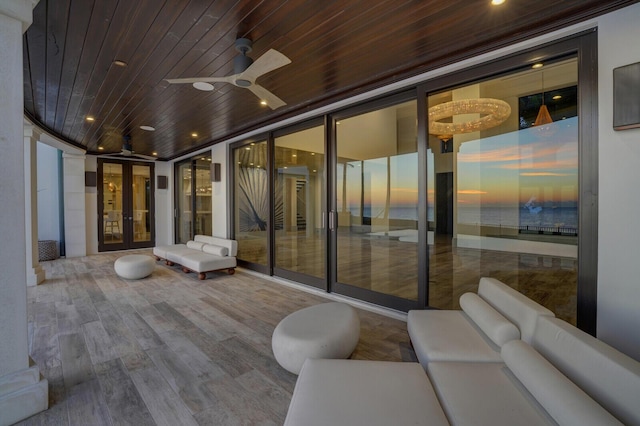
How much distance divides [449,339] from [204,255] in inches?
206

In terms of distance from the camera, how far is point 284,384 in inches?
88.0

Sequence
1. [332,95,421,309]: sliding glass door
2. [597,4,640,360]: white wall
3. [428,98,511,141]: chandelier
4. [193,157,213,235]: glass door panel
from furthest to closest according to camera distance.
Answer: [193,157,213,235]: glass door panel
[332,95,421,309]: sliding glass door
[428,98,511,141]: chandelier
[597,4,640,360]: white wall

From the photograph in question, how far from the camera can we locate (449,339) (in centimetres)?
208

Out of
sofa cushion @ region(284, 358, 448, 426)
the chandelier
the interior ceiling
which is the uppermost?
the interior ceiling

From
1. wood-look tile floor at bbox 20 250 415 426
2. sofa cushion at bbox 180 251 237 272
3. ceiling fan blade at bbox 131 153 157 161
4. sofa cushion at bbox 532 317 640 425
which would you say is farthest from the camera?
ceiling fan blade at bbox 131 153 157 161

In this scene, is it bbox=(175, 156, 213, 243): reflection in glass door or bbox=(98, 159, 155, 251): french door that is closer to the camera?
bbox=(175, 156, 213, 243): reflection in glass door

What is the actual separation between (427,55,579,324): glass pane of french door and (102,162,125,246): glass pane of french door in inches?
376

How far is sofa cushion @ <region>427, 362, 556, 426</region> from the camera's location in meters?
1.30

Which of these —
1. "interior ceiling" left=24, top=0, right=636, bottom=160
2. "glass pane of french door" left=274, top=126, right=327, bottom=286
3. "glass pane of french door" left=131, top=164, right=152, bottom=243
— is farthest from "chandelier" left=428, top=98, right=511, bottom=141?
"glass pane of french door" left=131, top=164, right=152, bottom=243

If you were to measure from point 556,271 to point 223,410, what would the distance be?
3.49m

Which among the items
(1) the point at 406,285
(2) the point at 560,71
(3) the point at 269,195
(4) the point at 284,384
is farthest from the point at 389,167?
(4) the point at 284,384

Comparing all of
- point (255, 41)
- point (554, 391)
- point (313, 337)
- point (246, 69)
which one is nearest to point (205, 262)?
point (313, 337)

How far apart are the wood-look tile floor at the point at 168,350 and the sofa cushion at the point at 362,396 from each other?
0.55 metres

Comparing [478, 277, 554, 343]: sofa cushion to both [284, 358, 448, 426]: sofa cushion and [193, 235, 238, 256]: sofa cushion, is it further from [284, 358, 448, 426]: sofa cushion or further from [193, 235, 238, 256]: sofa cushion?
[193, 235, 238, 256]: sofa cushion
